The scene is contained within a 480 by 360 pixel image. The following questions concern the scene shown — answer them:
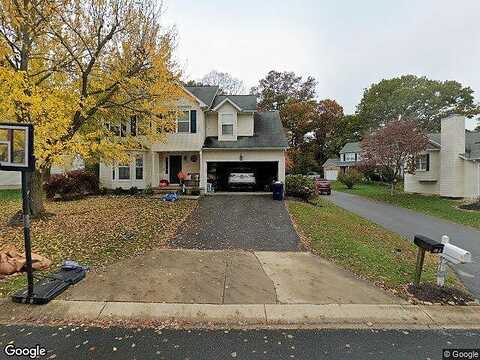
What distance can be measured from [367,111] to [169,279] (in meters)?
53.2

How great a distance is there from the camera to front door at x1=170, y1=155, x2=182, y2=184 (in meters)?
20.1

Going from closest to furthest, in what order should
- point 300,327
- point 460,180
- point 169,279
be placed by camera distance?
1. point 300,327
2. point 169,279
3. point 460,180

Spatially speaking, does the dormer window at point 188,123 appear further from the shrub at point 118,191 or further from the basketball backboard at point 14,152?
the basketball backboard at point 14,152

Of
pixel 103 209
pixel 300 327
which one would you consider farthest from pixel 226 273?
pixel 103 209

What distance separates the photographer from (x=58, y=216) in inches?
452

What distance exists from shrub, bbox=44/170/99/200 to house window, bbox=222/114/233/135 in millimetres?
8782

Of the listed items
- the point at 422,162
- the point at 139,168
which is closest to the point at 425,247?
the point at 139,168

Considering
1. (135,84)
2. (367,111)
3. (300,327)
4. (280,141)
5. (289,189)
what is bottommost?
A: (300,327)

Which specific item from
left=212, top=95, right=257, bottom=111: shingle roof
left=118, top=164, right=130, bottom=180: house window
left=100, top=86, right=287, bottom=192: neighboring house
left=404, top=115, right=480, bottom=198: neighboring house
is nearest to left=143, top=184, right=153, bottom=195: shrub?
left=100, top=86, right=287, bottom=192: neighboring house

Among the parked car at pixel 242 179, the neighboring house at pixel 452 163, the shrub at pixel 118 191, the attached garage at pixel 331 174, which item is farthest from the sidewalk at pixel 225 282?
the attached garage at pixel 331 174

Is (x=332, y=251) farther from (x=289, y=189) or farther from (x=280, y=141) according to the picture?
(x=280, y=141)

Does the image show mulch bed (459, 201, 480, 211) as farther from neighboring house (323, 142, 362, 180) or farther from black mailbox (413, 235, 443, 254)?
neighboring house (323, 142, 362, 180)

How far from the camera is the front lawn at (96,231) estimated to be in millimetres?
7152

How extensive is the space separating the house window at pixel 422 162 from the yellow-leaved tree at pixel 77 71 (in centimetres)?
2232
